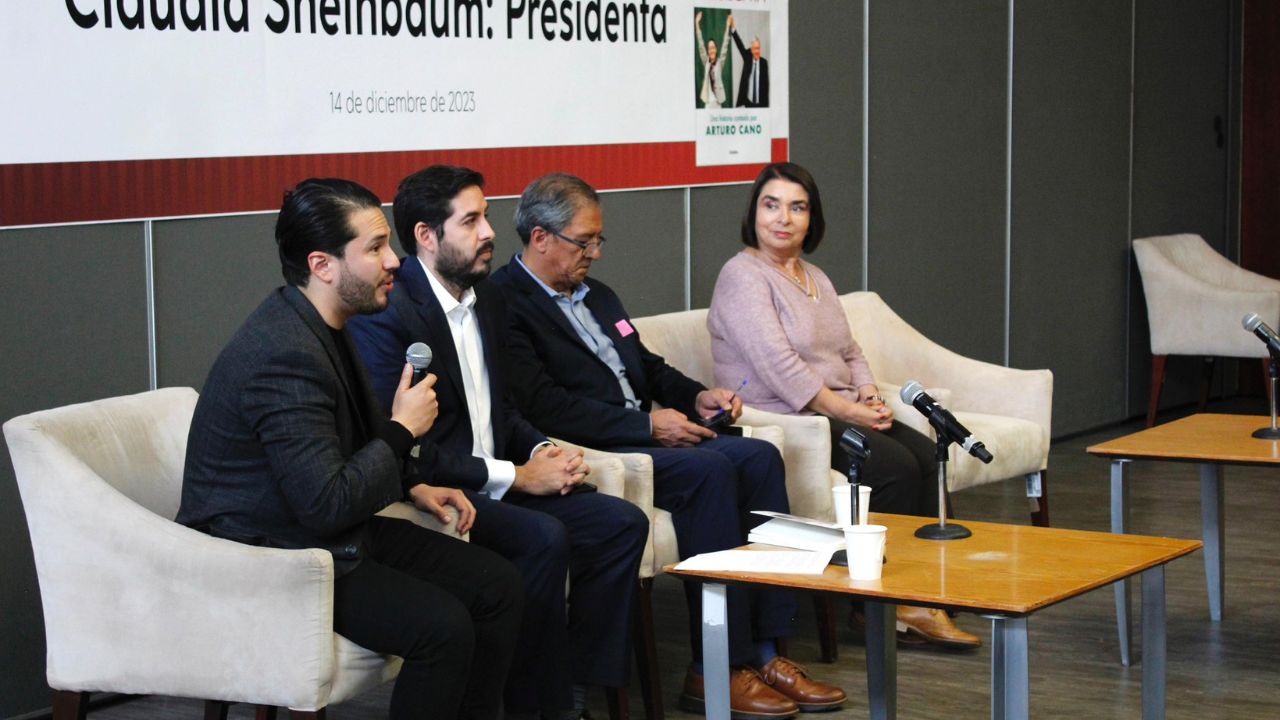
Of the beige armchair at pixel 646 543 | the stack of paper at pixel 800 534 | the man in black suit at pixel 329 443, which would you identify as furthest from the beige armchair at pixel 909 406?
the man in black suit at pixel 329 443

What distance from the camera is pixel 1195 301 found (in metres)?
8.24

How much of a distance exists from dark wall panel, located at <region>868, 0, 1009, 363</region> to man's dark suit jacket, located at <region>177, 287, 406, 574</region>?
4084mm

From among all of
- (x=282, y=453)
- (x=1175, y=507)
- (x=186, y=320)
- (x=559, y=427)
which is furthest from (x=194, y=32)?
(x=1175, y=507)

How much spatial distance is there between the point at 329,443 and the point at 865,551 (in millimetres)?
1000

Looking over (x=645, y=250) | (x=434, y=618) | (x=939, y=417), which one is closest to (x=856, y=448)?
(x=939, y=417)

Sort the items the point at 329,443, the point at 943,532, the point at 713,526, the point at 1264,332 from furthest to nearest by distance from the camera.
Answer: the point at 1264,332, the point at 713,526, the point at 943,532, the point at 329,443

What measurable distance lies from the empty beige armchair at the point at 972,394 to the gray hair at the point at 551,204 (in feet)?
4.69

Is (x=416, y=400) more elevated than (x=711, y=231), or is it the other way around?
(x=711, y=231)

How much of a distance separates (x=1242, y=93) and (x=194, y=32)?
7.37 m

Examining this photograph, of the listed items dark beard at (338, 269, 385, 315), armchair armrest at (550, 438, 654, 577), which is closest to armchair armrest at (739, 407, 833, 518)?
armchair armrest at (550, 438, 654, 577)

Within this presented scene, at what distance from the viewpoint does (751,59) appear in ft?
20.0

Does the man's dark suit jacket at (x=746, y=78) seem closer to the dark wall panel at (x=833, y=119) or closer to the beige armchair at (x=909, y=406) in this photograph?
the dark wall panel at (x=833, y=119)

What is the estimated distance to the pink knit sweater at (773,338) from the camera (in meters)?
4.88

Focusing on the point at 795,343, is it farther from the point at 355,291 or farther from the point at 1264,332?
the point at 355,291
